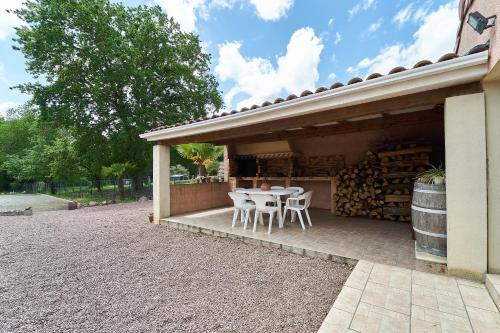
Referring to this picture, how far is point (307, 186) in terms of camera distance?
844cm

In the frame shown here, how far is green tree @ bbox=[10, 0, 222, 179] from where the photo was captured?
1237 cm

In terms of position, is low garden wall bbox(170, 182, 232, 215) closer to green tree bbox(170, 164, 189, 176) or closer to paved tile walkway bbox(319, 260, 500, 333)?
paved tile walkway bbox(319, 260, 500, 333)

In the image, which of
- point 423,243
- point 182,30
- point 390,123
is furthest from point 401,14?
point 182,30

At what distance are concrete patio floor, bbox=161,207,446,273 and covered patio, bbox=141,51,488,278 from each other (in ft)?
0.07

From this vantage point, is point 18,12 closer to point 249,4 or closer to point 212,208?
point 249,4

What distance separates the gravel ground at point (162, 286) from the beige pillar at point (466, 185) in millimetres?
1428

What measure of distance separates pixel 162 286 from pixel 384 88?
158 inches

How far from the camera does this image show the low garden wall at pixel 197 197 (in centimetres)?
718

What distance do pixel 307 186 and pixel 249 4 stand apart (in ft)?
29.8

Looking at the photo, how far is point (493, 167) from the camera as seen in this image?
2.62m

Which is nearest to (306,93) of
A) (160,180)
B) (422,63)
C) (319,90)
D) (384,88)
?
(319,90)

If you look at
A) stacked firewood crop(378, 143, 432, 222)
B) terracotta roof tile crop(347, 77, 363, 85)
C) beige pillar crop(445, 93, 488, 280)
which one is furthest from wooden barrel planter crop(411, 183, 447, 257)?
stacked firewood crop(378, 143, 432, 222)

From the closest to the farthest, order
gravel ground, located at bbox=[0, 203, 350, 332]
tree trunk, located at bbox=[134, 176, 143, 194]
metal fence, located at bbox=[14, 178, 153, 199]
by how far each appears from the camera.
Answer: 1. gravel ground, located at bbox=[0, 203, 350, 332]
2. tree trunk, located at bbox=[134, 176, 143, 194]
3. metal fence, located at bbox=[14, 178, 153, 199]

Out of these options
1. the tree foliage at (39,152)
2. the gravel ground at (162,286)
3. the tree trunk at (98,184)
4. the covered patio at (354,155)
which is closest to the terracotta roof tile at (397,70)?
the covered patio at (354,155)
